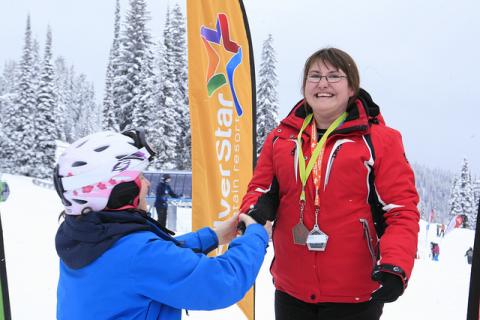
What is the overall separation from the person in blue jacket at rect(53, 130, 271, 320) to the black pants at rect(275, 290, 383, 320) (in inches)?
23.6

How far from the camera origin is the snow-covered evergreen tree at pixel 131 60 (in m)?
30.1

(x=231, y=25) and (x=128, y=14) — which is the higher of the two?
(x=128, y=14)

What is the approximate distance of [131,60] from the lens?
30.2 metres

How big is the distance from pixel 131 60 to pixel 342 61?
30.1 meters

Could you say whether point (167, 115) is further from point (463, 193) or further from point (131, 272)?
point (463, 193)

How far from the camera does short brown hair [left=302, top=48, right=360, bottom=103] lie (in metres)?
2.10

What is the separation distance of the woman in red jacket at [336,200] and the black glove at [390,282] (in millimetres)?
73

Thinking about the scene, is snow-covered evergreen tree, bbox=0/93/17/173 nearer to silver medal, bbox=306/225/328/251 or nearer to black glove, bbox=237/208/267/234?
black glove, bbox=237/208/267/234

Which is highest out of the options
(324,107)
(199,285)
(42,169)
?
(324,107)

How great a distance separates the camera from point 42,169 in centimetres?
3569

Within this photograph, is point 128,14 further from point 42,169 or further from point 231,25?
point 231,25

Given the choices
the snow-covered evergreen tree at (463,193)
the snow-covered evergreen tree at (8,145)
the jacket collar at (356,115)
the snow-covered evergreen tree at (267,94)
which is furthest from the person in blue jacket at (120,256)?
the snow-covered evergreen tree at (463,193)

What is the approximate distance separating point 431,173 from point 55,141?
6133 inches

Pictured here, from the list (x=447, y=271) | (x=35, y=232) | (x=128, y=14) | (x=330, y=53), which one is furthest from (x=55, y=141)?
(x=330, y=53)
